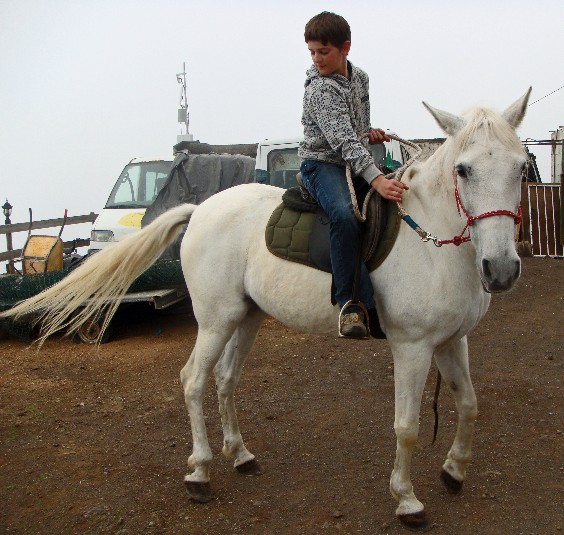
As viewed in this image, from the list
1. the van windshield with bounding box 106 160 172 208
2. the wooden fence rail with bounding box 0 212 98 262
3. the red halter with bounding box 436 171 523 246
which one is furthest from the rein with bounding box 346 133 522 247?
the wooden fence rail with bounding box 0 212 98 262

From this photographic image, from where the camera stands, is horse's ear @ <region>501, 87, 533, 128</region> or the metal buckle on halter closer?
horse's ear @ <region>501, 87, 533, 128</region>

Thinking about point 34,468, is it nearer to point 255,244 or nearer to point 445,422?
point 255,244

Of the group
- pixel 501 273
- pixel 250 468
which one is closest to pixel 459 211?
pixel 501 273

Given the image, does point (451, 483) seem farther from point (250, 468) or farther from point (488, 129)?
point (488, 129)

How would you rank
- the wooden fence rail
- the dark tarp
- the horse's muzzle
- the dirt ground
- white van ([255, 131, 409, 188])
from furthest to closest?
the wooden fence rail < white van ([255, 131, 409, 188]) < the dark tarp < the dirt ground < the horse's muzzle

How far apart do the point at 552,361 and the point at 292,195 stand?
3.73m

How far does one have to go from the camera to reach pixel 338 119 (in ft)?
12.2

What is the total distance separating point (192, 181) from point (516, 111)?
7.36m

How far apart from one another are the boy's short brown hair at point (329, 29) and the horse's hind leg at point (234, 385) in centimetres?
181

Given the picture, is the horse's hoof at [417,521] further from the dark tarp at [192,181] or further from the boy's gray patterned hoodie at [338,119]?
the dark tarp at [192,181]

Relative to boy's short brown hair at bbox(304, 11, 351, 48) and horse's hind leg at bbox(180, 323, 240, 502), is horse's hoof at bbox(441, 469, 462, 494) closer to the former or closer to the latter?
horse's hind leg at bbox(180, 323, 240, 502)

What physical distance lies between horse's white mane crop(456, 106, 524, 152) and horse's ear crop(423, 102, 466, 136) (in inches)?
1.7

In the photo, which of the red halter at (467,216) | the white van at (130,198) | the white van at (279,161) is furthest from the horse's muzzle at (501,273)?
the white van at (130,198)

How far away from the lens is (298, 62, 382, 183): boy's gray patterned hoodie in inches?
143
